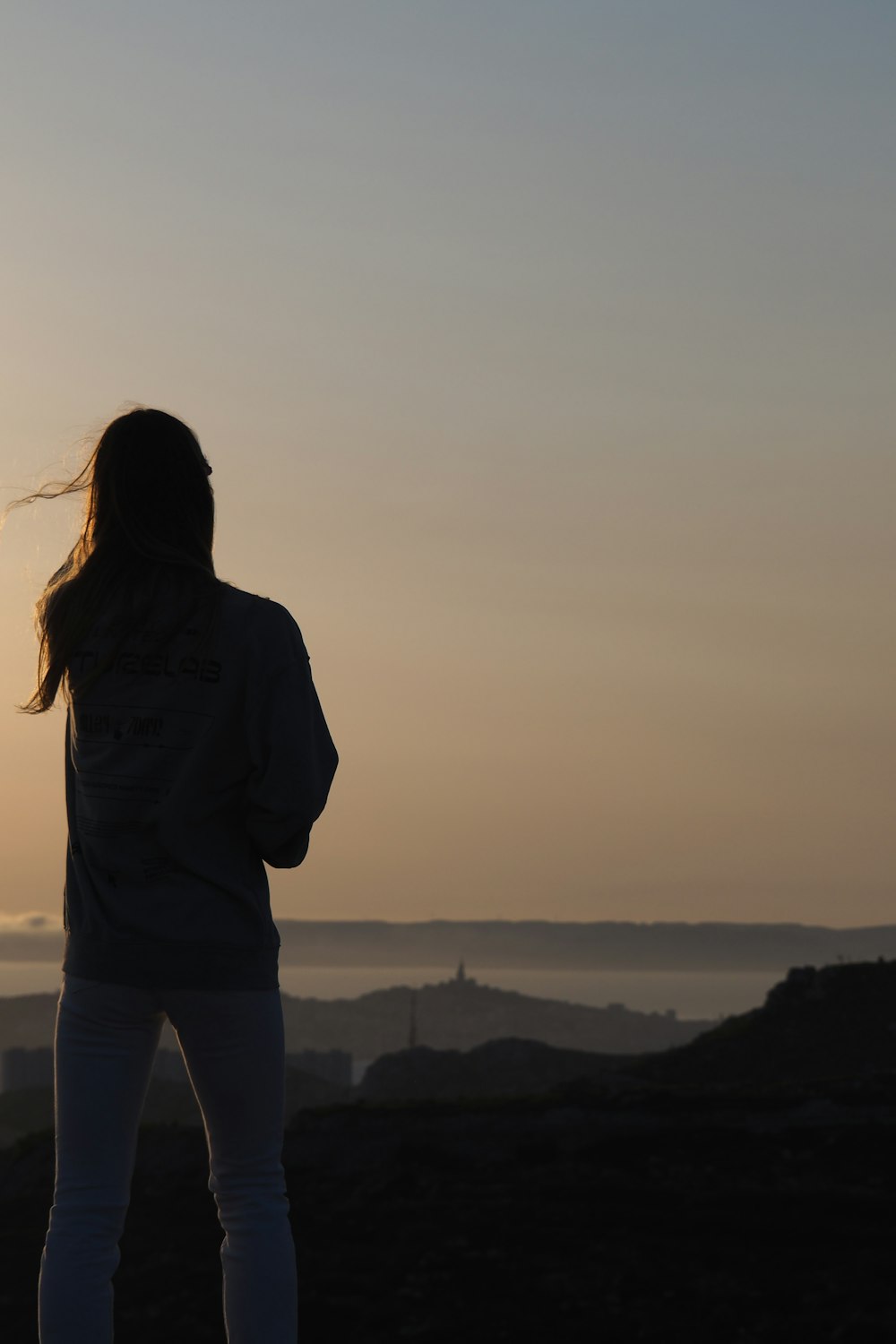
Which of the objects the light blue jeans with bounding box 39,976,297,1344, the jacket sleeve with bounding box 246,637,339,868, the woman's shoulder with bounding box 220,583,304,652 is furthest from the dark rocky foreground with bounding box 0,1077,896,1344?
the woman's shoulder with bounding box 220,583,304,652

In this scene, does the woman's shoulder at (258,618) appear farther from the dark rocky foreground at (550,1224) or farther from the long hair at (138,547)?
the dark rocky foreground at (550,1224)

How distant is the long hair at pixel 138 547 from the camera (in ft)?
14.2

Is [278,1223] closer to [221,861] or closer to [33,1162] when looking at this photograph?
[221,861]

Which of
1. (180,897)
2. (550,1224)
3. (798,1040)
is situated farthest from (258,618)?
(798,1040)

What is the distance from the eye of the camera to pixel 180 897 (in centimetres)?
412

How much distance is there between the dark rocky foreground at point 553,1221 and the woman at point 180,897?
11.7 ft

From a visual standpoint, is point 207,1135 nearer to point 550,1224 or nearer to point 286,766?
point 286,766

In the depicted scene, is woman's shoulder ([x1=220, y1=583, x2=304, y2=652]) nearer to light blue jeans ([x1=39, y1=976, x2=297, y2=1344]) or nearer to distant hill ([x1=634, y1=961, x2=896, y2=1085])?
light blue jeans ([x1=39, y1=976, x2=297, y2=1344])

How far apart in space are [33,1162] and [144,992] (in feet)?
32.8

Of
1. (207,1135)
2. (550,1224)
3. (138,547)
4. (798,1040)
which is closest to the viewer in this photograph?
(207,1135)

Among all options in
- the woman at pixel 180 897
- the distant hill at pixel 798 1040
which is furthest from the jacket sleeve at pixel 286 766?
the distant hill at pixel 798 1040

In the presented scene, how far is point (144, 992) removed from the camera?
4109 mm

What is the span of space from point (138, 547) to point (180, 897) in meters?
1.09

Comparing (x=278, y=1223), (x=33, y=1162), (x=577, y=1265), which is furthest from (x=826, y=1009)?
(x=278, y=1223)
